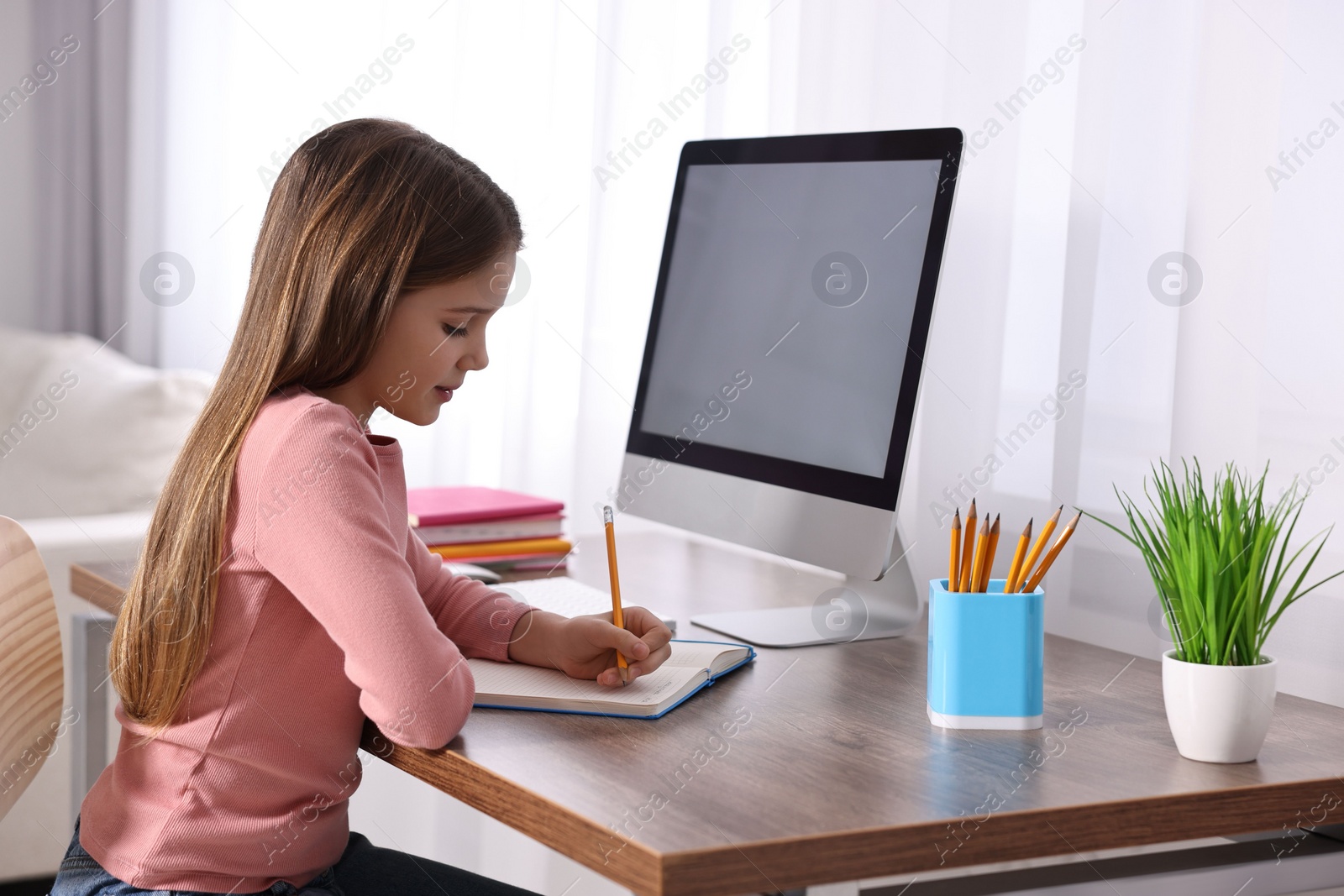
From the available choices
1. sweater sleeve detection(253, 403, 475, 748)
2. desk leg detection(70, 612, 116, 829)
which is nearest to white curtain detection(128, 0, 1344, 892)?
→ sweater sleeve detection(253, 403, 475, 748)

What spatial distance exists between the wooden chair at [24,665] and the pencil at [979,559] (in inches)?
31.9

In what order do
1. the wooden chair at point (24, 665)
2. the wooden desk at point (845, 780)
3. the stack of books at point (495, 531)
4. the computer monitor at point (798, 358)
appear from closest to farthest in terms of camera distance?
the wooden desk at point (845, 780)
the wooden chair at point (24, 665)
the computer monitor at point (798, 358)
the stack of books at point (495, 531)

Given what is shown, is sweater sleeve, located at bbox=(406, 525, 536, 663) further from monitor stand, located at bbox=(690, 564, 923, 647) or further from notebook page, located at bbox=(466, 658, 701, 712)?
monitor stand, located at bbox=(690, 564, 923, 647)

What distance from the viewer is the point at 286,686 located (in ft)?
3.02

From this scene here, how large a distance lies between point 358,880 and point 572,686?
0.25 m

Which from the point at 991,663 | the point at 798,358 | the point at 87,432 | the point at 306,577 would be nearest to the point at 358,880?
the point at 306,577

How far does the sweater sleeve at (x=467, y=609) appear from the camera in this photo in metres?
1.09

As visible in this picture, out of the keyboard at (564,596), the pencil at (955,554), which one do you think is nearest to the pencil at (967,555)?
the pencil at (955,554)

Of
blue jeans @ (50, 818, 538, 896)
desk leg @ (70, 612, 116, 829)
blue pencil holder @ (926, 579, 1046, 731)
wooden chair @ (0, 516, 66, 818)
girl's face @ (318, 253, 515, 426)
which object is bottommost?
desk leg @ (70, 612, 116, 829)

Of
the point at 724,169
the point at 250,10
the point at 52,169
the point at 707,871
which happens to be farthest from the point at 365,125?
the point at 52,169

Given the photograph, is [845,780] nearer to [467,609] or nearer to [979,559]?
[979,559]

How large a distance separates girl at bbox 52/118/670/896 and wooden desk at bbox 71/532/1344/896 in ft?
0.23

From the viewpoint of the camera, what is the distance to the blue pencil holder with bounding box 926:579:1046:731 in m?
0.91

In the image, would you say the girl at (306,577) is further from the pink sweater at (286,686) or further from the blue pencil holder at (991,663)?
the blue pencil holder at (991,663)
